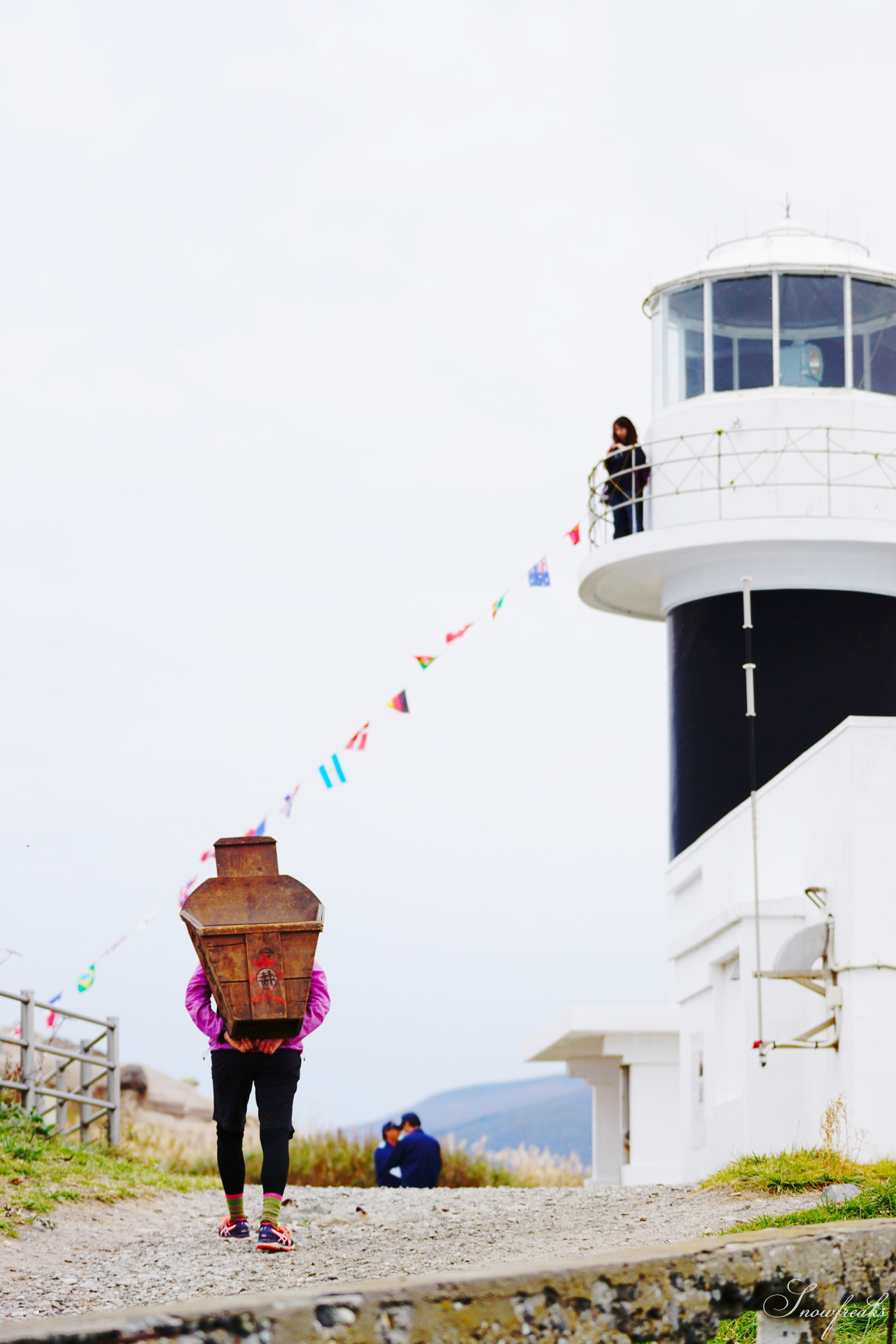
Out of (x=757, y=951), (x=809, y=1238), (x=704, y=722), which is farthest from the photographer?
(x=704, y=722)

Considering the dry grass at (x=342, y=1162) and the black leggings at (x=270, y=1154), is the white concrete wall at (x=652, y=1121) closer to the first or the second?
the dry grass at (x=342, y=1162)

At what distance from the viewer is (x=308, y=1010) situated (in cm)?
873

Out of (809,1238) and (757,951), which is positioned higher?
(757,951)

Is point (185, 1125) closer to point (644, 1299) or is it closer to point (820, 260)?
point (820, 260)

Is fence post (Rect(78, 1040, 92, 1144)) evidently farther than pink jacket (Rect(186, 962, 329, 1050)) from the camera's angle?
Yes

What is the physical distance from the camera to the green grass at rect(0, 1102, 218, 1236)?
433 inches

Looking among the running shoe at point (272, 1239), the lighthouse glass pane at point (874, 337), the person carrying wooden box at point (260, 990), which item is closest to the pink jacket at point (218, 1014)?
the person carrying wooden box at point (260, 990)

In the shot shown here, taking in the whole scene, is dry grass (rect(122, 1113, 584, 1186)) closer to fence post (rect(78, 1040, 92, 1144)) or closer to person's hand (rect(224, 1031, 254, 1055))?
fence post (rect(78, 1040, 92, 1144))

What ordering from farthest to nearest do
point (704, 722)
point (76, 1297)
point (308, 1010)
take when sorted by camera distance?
point (704, 722) < point (308, 1010) < point (76, 1297)

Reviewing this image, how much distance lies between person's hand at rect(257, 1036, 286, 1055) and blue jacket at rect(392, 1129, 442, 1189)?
771 centimetres

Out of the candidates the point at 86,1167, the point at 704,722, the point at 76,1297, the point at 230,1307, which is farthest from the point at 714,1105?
the point at 230,1307

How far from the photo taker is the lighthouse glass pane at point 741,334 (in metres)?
18.1

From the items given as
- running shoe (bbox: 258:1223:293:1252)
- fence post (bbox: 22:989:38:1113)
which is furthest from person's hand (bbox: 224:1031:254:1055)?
fence post (bbox: 22:989:38:1113)

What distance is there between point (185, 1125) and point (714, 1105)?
17.5 metres
